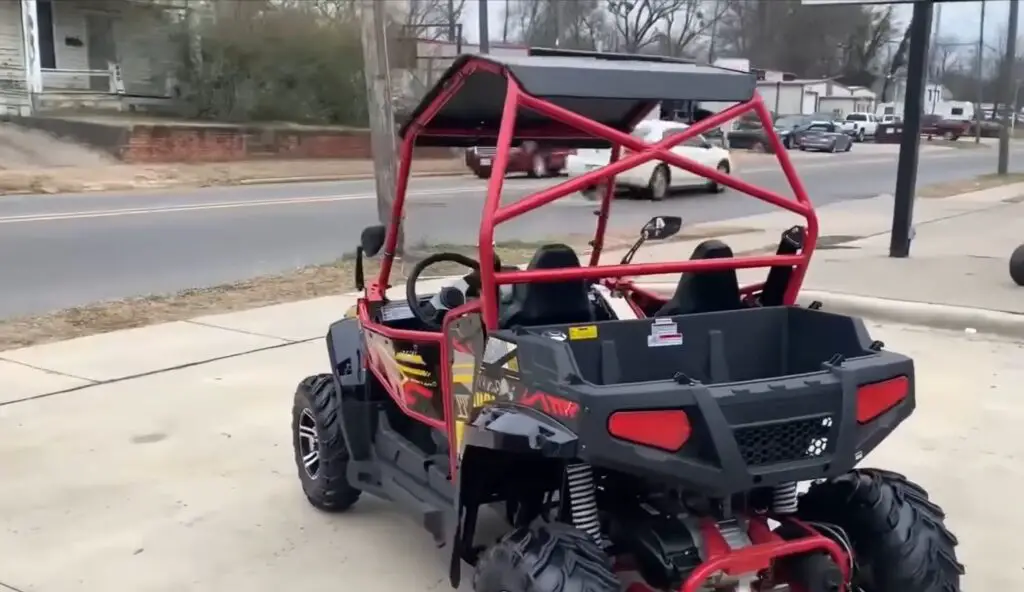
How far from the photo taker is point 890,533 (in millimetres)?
3387

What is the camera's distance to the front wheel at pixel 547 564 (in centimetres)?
294

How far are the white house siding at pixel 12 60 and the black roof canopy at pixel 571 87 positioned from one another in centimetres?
2788

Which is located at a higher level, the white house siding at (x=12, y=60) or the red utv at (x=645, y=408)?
the white house siding at (x=12, y=60)

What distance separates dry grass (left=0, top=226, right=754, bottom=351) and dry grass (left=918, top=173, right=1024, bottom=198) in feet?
44.0

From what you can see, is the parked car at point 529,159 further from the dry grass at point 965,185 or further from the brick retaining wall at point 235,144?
the brick retaining wall at point 235,144

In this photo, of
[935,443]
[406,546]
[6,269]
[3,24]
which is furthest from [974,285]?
[3,24]

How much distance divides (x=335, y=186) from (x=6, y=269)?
1261 cm

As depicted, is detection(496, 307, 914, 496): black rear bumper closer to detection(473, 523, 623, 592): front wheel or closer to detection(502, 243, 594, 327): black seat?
detection(502, 243, 594, 327): black seat

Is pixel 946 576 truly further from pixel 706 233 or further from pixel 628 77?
pixel 706 233

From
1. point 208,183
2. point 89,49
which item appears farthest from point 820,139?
point 208,183

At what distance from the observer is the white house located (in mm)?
30547

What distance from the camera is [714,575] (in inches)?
Result: 120

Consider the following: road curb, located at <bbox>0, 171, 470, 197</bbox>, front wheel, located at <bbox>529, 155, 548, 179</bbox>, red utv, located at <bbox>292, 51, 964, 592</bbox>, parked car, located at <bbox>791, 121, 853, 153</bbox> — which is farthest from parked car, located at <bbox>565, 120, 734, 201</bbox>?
parked car, located at <bbox>791, 121, 853, 153</bbox>

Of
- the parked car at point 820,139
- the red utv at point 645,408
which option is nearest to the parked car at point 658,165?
the red utv at point 645,408
